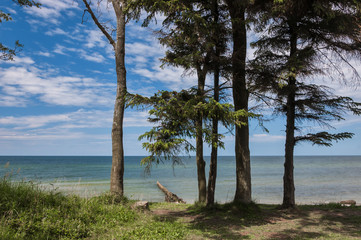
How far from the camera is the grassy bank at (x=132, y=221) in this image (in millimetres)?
5688

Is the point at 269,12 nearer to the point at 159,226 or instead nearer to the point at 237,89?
the point at 237,89

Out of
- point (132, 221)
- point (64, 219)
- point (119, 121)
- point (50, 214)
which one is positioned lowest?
point (132, 221)

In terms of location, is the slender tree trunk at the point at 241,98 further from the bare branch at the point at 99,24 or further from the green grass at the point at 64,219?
the bare branch at the point at 99,24

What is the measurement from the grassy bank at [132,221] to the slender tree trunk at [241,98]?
2.22ft

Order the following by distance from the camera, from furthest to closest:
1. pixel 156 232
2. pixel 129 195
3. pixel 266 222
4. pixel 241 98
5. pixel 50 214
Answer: pixel 129 195 < pixel 241 98 < pixel 266 222 < pixel 156 232 < pixel 50 214

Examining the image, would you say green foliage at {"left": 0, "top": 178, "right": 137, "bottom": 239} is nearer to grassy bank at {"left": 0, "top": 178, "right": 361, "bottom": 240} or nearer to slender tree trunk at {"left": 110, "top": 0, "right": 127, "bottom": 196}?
grassy bank at {"left": 0, "top": 178, "right": 361, "bottom": 240}

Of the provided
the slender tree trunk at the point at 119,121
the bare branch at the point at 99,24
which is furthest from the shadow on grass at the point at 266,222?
the bare branch at the point at 99,24

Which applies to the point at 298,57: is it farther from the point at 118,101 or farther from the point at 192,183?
the point at 192,183

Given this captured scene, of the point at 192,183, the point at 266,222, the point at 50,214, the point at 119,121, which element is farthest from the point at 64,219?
the point at 192,183

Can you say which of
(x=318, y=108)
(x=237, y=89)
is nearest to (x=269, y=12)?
(x=237, y=89)

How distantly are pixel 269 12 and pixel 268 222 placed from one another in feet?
24.5

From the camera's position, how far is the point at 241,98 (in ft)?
30.5

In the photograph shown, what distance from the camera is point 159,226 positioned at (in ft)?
22.1

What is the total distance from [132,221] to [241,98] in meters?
5.72
